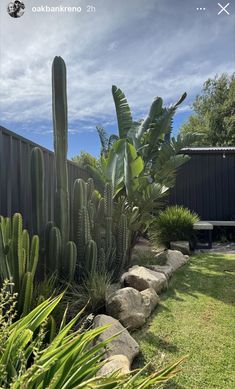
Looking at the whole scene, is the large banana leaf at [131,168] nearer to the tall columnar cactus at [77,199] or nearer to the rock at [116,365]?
the tall columnar cactus at [77,199]

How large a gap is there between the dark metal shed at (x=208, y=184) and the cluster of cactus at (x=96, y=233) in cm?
610

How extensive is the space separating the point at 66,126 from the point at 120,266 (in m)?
2.15

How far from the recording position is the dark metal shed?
427 inches

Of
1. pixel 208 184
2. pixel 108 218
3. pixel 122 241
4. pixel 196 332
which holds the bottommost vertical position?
pixel 196 332

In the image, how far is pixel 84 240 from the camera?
4188 millimetres

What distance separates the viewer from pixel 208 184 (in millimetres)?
10906

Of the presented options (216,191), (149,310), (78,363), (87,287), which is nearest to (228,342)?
(149,310)

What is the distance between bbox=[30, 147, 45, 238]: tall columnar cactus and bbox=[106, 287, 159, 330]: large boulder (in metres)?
1.10

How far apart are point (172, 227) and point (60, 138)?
4.75 metres

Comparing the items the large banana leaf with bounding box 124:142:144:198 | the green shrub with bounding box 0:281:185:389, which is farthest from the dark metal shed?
the green shrub with bounding box 0:281:185:389

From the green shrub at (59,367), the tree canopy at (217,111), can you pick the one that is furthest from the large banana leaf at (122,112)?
the tree canopy at (217,111)

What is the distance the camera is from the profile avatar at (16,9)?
350cm

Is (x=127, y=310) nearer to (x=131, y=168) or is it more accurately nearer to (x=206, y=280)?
(x=206, y=280)

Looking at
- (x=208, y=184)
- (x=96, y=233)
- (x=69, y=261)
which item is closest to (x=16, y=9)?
(x=69, y=261)
